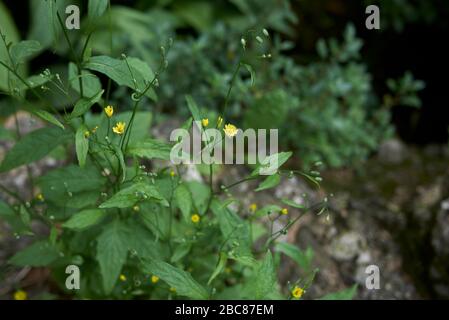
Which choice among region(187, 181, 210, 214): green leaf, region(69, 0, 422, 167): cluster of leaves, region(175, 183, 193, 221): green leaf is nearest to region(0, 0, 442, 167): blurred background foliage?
region(69, 0, 422, 167): cluster of leaves

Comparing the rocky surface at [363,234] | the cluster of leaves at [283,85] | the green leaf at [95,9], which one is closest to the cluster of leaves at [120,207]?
the green leaf at [95,9]

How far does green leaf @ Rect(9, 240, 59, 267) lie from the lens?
6.72 feet

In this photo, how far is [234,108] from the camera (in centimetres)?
339

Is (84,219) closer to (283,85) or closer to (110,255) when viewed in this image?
(110,255)

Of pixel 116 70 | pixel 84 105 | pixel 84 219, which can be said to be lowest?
pixel 84 219

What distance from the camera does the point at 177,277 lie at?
1.72 m

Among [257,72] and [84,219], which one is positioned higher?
[257,72]

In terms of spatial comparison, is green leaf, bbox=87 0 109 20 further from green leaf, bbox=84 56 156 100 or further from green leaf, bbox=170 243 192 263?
green leaf, bbox=170 243 192 263

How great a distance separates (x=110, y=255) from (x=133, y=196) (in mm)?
316

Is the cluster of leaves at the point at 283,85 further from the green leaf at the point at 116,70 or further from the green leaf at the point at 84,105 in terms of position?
the green leaf at the point at 84,105

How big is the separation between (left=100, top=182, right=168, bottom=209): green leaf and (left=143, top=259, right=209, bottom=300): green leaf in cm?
21

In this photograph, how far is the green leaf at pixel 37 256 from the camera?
6.72ft

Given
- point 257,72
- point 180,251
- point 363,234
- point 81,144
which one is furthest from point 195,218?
point 257,72
